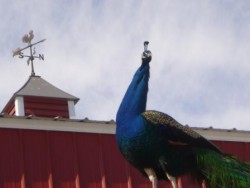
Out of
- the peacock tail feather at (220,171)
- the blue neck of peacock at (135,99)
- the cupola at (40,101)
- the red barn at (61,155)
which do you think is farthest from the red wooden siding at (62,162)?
the peacock tail feather at (220,171)

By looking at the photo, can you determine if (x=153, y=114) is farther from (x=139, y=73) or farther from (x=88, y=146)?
(x=88, y=146)

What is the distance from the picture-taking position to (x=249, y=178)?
31.1 feet

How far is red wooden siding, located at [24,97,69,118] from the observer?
677 inches

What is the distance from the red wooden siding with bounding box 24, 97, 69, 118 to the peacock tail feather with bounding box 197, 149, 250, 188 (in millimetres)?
7979

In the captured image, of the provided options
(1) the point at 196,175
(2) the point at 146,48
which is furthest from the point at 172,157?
(2) the point at 146,48

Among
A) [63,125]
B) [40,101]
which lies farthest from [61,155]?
[40,101]

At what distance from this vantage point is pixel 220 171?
9.31 metres

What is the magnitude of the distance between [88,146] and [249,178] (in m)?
5.39

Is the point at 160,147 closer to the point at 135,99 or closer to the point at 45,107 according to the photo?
the point at 135,99

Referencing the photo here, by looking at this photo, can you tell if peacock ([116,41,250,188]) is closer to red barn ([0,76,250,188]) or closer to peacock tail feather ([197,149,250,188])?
peacock tail feather ([197,149,250,188])

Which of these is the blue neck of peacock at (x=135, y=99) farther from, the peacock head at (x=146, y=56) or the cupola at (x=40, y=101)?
the cupola at (x=40, y=101)

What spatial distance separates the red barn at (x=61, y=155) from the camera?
1371 cm

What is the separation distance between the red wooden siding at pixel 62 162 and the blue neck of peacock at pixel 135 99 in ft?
15.3

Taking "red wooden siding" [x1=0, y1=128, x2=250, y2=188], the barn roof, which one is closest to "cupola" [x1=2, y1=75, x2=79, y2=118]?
the barn roof
